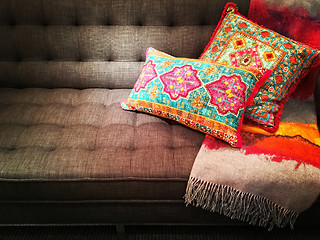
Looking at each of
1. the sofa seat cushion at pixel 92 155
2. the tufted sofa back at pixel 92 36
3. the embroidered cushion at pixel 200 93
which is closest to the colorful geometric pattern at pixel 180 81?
the embroidered cushion at pixel 200 93

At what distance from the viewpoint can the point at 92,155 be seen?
999mm

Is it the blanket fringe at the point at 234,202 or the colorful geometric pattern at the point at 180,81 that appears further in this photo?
the colorful geometric pattern at the point at 180,81

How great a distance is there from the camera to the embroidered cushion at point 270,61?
110 centimetres

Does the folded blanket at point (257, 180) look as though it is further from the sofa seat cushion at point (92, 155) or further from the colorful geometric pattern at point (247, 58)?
the colorful geometric pattern at point (247, 58)

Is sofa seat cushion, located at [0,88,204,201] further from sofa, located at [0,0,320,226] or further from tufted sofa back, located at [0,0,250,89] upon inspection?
tufted sofa back, located at [0,0,250,89]

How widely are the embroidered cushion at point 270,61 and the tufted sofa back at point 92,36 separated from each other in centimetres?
21

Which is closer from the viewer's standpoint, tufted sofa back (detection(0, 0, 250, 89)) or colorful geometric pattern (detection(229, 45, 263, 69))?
colorful geometric pattern (detection(229, 45, 263, 69))

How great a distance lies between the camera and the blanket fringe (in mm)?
959

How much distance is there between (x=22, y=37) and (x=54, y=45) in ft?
0.50

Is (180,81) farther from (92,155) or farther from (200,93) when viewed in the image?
(92,155)

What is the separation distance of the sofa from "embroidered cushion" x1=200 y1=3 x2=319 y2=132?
214 millimetres

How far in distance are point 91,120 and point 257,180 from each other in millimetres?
681

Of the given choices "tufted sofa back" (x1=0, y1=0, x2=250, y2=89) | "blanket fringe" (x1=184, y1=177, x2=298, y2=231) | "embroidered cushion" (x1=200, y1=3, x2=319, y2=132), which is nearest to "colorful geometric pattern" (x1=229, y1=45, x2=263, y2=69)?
"embroidered cushion" (x1=200, y1=3, x2=319, y2=132)

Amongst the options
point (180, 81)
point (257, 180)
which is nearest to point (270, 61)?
point (180, 81)
